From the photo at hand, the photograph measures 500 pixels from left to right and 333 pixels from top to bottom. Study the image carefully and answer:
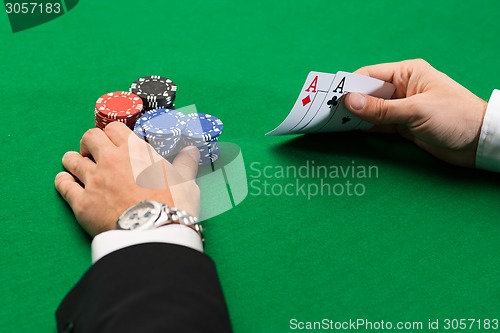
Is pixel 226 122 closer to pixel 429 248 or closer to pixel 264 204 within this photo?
pixel 264 204

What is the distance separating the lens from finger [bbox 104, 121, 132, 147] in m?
1.91

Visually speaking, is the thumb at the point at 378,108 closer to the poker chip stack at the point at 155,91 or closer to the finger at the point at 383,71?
the finger at the point at 383,71

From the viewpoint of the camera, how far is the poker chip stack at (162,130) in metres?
1.94

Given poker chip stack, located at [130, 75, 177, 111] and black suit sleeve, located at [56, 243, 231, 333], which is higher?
poker chip stack, located at [130, 75, 177, 111]

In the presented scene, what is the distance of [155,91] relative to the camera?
2.12m

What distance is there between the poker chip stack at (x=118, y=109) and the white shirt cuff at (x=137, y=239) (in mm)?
522

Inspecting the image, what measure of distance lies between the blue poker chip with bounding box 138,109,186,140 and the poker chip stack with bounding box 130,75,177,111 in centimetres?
7

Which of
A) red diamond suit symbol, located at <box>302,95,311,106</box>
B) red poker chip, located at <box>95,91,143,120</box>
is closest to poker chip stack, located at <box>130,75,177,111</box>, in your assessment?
red poker chip, located at <box>95,91,143,120</box>

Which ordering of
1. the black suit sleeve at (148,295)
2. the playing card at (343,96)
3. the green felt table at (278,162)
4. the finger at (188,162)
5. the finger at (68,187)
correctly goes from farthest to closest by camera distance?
the playing card at (343,96) → the finger at (188,162) → the finger at (68,187) → the green felt table at (278,162) → the black suit sleeve at (148,295)

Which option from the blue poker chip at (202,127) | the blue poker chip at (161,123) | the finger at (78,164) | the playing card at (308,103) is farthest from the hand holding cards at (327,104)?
the finger at (78,164)

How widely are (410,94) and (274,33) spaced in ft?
2.18

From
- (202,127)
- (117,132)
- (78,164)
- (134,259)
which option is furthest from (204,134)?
(134,259)

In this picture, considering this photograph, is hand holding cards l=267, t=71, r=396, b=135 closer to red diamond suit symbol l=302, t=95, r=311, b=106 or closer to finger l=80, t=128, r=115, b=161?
red diamond suit symbol l=302, t=95, r=311, b=106

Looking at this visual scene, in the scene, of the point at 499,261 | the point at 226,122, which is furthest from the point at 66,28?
the point at 499,261
